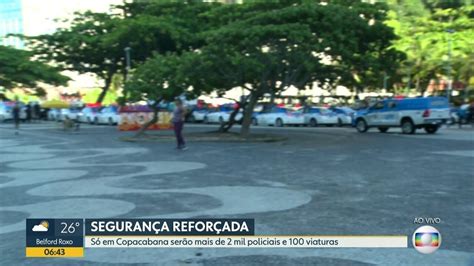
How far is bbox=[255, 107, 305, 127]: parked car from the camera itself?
118 feet

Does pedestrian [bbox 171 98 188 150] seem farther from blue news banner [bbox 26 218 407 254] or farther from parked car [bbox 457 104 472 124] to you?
parked car [bbox 457 104 472 124]

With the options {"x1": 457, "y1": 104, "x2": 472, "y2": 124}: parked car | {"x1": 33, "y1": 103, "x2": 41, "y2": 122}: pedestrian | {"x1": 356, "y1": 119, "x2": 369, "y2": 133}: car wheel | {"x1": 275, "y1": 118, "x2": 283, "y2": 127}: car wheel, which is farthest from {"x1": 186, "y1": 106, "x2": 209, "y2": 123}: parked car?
{"x1": 457, "y1": 104, "x2": 472, "y2": 124}: parked car

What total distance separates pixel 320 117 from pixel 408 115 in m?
10.1

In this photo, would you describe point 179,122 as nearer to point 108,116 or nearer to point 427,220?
point 427,220

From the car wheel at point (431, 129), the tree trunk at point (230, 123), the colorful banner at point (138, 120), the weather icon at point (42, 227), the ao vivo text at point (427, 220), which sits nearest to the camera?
the weather icon at point (42, 227)

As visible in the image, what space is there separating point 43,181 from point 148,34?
64.2 feet

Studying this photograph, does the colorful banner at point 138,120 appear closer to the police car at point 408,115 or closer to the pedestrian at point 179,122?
the police car at point 408,115

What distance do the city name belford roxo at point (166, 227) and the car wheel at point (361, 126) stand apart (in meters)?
22.4

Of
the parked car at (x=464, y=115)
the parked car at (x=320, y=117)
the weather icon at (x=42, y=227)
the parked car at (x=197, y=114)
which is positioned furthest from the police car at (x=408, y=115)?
the weather icon at (x=42, y=227)

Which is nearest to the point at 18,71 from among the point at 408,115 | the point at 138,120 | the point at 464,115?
the point at 138,120

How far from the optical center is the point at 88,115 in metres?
42.1

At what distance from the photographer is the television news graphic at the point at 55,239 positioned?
17.5 ft

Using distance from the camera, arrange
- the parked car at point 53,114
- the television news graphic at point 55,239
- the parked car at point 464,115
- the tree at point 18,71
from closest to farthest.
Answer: the television news graphic at point 55,239 → the tree at point 18,71 → the parked car at point 464,115 → the parked car at point 53,114

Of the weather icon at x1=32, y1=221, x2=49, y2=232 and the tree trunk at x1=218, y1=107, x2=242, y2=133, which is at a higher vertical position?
Result: the tree trunk at x1=218, y1=107, x2=242, y2=133
